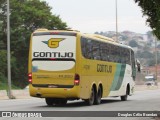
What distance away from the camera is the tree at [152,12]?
63.6ft

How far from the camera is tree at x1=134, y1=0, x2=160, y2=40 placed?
763 inches

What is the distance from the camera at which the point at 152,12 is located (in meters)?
20.3

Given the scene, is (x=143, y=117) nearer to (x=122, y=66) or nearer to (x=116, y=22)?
(x=122, y=66)

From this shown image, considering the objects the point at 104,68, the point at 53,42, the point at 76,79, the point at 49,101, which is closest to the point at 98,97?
the point at 104,68

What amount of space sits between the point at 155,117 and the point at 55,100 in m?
9.84

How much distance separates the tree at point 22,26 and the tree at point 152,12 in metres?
46.0

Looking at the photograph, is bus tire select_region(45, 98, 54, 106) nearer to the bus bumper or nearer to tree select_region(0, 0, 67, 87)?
the bus bumper

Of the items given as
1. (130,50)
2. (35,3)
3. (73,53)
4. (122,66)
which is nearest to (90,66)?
(73,53)

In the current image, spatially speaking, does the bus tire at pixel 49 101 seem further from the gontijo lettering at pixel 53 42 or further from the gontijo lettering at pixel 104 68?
the gontijo lettering at pixel 53 42

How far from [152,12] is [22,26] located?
50.5 m

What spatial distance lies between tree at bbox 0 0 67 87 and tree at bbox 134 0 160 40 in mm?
46001

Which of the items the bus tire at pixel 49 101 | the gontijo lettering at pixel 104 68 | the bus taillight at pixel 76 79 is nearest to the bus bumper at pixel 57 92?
the bus taillight at pixel 76 79

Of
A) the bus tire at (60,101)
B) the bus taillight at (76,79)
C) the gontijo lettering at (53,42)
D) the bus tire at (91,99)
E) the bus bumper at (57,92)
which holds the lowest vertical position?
the bus tire at (60,101)

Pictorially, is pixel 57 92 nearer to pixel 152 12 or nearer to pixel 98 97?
pixel 98 97
